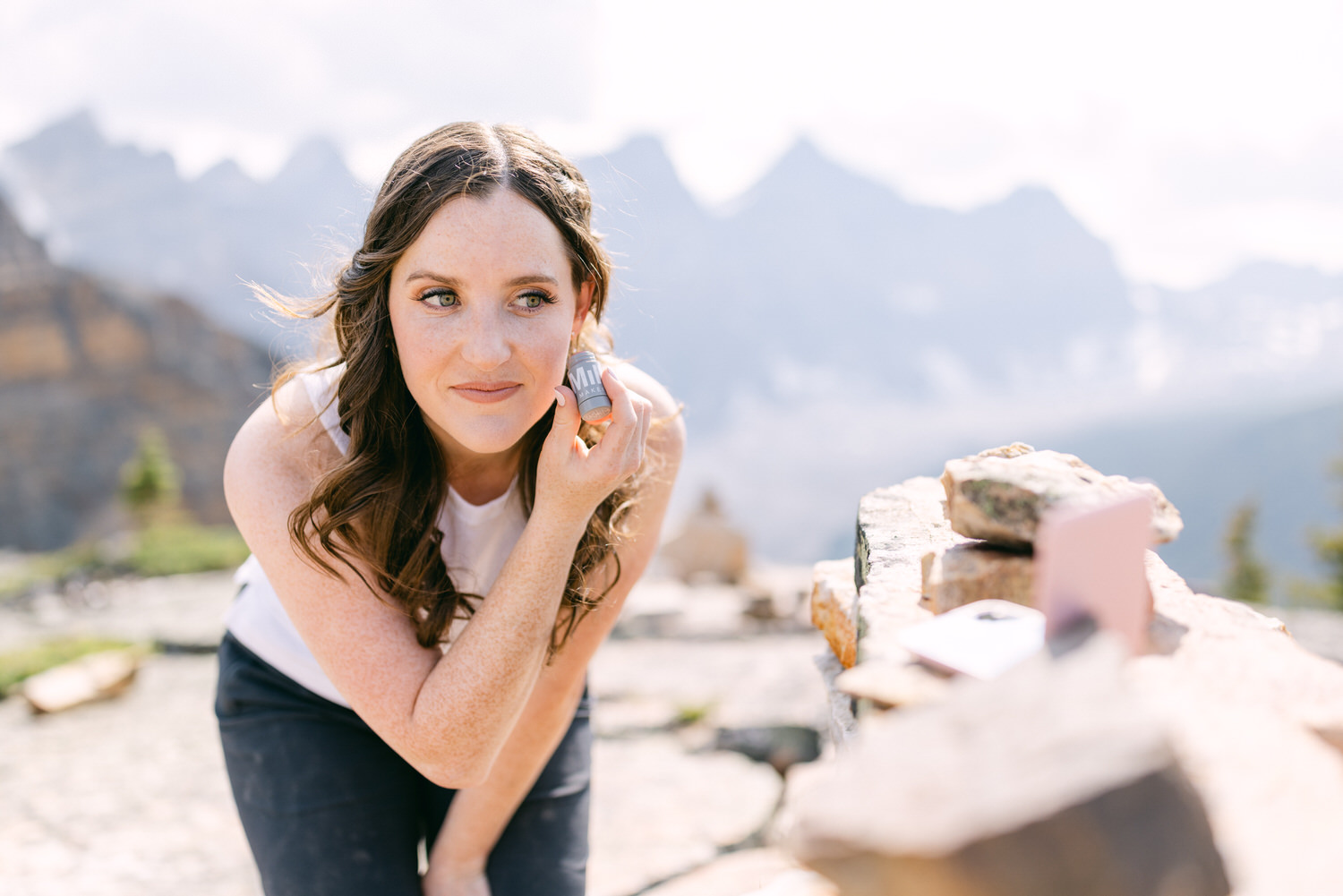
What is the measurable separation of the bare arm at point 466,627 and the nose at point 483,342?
0.20m

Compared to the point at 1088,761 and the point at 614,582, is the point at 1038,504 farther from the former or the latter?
the point at 614,582

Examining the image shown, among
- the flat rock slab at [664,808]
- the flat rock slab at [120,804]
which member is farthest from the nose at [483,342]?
the flat rock slab at [120,804]

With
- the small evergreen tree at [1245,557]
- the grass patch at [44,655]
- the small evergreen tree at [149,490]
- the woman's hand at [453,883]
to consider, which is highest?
the woman's hand at [453,883]

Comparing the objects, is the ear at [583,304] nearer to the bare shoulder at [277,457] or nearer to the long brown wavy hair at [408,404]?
the long brown wavy hair at [408,404]

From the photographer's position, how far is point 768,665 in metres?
6.96

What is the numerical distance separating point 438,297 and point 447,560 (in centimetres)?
78

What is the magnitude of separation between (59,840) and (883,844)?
4.69 meters

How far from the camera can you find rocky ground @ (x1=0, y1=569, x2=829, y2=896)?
3.59 metres

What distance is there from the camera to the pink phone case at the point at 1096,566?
3.60 feet

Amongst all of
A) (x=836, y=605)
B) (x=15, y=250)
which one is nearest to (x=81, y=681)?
(x=836, y=605)

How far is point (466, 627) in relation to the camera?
1935 mm

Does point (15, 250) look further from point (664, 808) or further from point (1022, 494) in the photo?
point (1022, 494)

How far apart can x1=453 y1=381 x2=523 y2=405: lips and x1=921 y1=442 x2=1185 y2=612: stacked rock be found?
3.42 ft

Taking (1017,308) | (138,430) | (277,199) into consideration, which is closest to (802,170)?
(1017,308)
